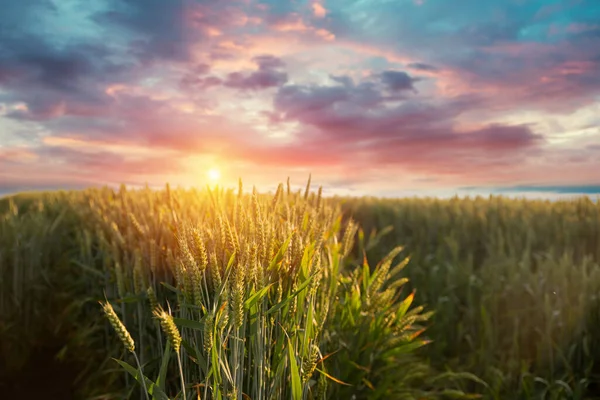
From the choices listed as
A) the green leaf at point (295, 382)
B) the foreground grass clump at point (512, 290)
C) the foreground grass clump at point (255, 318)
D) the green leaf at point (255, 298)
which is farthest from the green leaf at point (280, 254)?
the foreground grass clump at point (512, 290)

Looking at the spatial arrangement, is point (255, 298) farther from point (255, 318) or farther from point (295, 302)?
point (295, 302)

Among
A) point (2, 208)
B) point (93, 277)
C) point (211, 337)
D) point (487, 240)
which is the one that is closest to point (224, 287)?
point (211, 337)

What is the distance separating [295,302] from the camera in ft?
7.21

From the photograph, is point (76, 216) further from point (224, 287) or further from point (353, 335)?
point (224, 287)

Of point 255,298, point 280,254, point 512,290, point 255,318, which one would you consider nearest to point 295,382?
point 255,318

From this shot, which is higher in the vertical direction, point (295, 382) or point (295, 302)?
point (295, 302)

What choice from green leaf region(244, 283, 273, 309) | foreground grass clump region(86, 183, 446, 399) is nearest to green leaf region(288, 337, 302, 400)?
foreground grass clump region(86, 183, 446, 399)

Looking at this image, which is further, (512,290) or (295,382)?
(512,290)

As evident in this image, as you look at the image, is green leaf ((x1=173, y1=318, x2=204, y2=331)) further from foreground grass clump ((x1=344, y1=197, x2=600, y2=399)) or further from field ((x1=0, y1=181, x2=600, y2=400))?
foreground grass clump ((x1=344, y1=197, x2=600, y2=399))

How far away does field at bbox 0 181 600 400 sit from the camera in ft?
6.81

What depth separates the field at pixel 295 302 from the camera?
81.7 inches

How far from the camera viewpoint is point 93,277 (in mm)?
4754

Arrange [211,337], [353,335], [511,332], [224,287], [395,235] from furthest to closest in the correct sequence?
[395,235] < [511,332] < [353,335] < [224,287] < [211,337]

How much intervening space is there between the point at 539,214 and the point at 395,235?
1699mm
